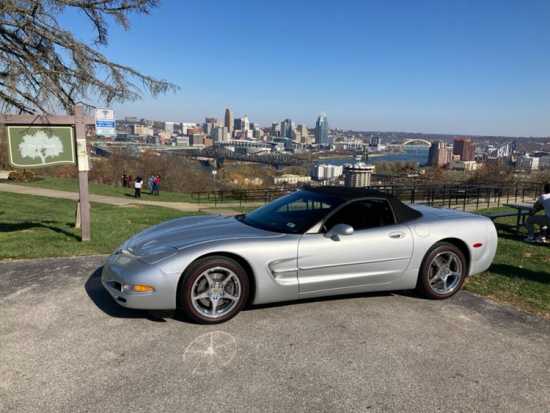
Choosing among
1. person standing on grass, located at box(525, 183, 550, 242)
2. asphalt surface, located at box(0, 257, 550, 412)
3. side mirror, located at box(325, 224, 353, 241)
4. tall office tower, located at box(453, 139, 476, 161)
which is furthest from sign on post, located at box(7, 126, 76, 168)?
tall office tower, located at box(453, 139, 476, 161)

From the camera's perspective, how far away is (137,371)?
321 centimetres

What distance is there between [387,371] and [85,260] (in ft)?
14.7

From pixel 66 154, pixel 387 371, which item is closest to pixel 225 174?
pixel 66 154

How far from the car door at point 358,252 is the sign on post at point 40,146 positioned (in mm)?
4948

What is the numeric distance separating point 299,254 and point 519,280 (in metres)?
3.44

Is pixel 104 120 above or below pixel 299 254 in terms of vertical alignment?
above

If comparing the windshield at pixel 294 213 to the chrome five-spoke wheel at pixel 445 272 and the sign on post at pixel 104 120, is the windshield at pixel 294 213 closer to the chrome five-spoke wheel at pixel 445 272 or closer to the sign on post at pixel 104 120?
the chrome five-spoke wheel at pixel 445 272

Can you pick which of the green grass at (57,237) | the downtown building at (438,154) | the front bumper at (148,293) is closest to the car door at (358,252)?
the front bumper at (148,293)

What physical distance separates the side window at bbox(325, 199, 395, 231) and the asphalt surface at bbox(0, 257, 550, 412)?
0.82 metres

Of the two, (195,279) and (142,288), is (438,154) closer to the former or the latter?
(195,279)

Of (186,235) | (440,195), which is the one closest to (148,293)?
(186,235)

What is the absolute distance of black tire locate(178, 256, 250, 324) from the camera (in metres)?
3.95

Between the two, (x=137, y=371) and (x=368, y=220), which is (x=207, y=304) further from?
(x=368, y=220)

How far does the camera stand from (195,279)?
13.0ft
